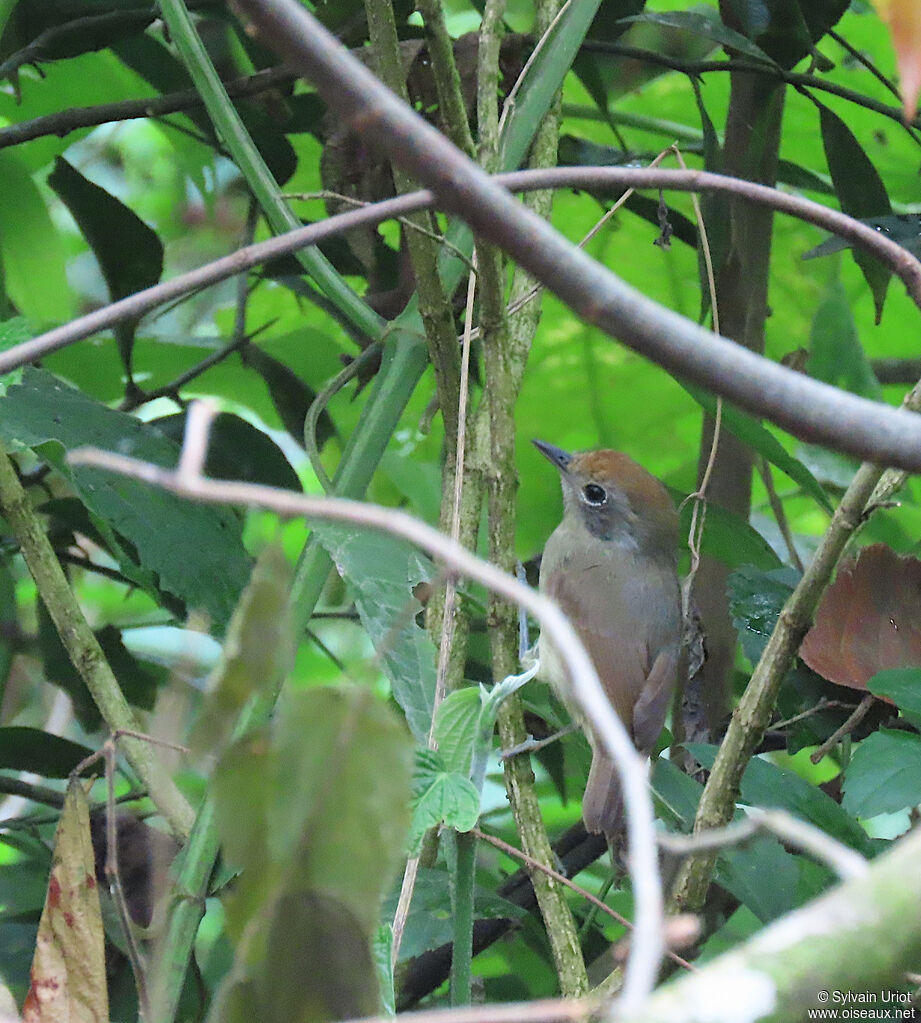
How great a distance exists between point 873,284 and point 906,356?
144 cm

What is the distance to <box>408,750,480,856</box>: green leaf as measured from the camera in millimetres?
880

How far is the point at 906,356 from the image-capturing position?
2965mm

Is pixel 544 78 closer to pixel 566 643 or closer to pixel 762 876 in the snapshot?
pixel 762 876

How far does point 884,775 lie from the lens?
116 cm

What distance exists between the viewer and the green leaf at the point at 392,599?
1187 millimetres

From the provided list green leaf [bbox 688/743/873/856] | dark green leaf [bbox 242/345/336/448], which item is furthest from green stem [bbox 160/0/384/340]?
green leaf [bbox 688/743/873/856]

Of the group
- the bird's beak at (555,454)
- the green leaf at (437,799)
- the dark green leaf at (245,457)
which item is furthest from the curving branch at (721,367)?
the bird's beak at (555,454)

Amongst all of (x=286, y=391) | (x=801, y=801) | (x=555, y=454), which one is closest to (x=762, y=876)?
(x=801, y=801)

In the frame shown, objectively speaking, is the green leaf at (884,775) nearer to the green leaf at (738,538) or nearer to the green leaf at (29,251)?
the green leaf at (738,538)

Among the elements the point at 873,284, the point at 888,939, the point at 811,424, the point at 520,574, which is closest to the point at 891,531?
the point at 873,284

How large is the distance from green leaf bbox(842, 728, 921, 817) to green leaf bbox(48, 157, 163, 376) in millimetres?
1253

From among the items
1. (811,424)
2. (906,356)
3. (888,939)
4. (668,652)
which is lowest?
(888,939)

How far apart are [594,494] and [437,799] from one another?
1668 mm

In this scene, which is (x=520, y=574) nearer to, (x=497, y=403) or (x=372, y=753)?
(x=497, y=403)
